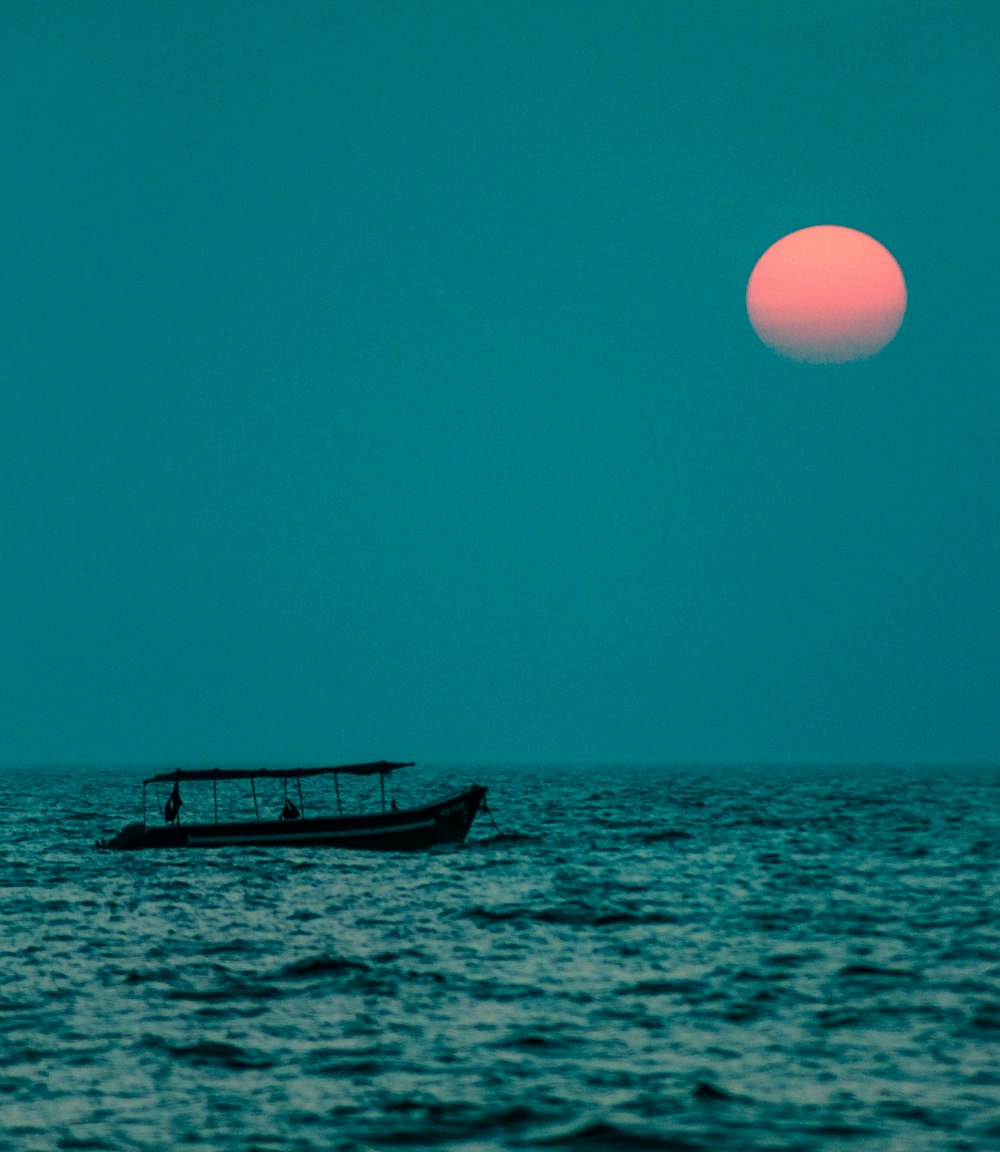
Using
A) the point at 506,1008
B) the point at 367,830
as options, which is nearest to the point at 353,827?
the point at 367,830

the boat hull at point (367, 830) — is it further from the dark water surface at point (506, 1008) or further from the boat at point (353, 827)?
the dark water surface at point (506, 1008)

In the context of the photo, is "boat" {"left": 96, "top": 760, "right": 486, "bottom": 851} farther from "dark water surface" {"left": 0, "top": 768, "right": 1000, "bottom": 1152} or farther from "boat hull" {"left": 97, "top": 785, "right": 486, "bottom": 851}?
"dark water surface" {"left": 0, "top": 768, "right": 1000, "bottom": 1152}

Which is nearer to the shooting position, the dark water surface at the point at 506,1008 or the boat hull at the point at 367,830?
the dark water surface at the point at 506,1008

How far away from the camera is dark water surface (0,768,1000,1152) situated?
1433cm

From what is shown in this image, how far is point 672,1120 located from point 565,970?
9.06 meters

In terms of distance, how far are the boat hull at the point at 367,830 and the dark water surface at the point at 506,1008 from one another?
18.9ft

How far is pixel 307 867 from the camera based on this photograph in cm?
4238

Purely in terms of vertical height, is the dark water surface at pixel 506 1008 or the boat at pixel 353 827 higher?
the boat at pixel 353 827

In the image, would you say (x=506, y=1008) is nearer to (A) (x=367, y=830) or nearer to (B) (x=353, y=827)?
(A) (x=367, y=830)

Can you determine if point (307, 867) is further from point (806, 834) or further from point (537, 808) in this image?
point (537, 808)

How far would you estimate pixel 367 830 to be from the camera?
156 feet

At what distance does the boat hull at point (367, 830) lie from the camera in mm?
47281

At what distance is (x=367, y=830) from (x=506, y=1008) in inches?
1098

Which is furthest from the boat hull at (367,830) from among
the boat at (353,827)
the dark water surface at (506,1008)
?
the dark water surface at (506,1008)
